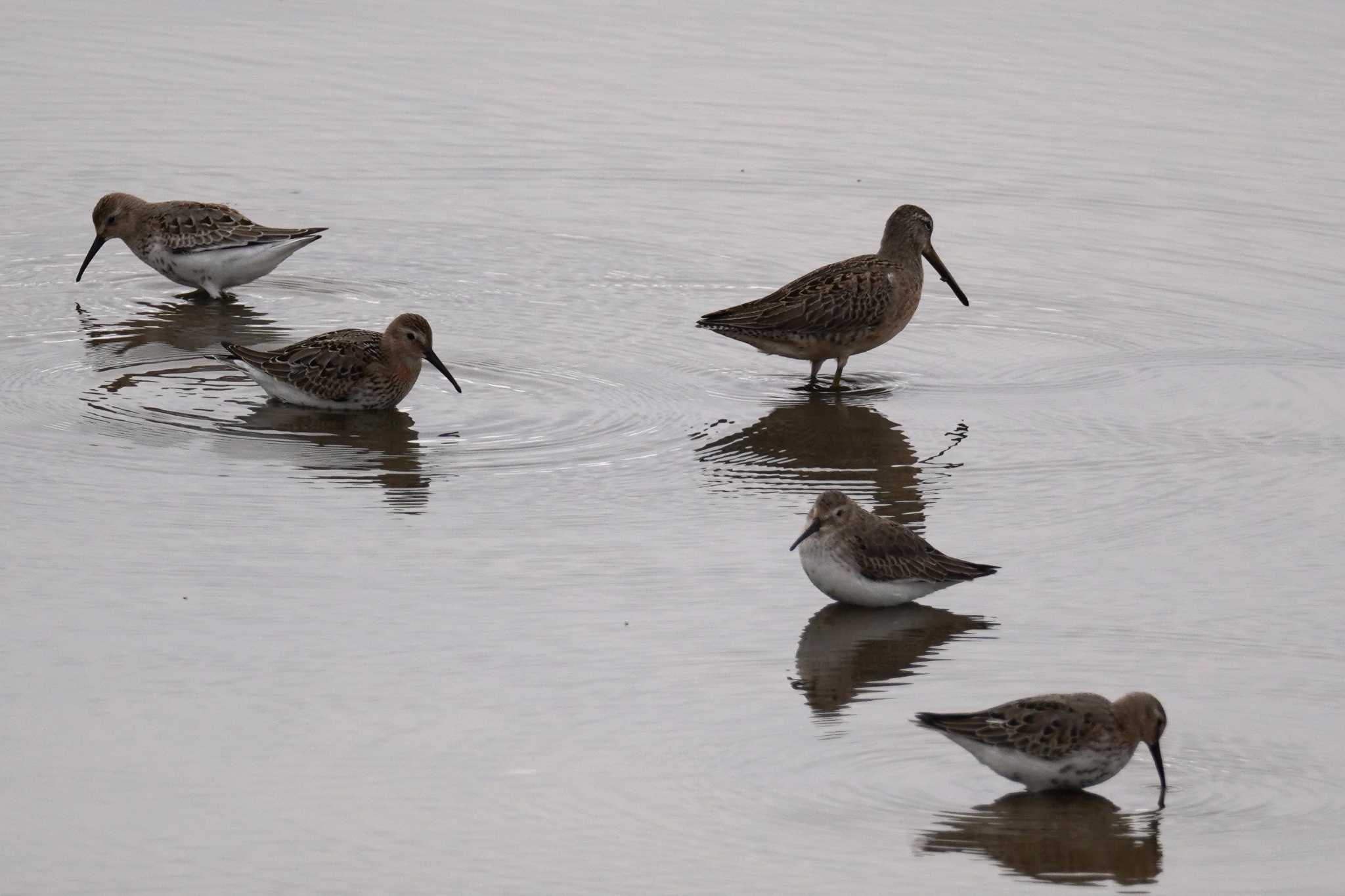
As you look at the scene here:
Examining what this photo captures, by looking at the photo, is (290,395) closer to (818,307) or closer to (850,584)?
(818,307)

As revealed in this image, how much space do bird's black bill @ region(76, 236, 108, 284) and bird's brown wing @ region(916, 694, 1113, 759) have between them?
9803 mm

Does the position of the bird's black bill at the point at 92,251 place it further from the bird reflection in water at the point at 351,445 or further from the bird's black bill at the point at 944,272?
the bird's black bill at the point at 944,272

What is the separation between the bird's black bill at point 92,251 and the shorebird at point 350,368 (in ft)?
10.1

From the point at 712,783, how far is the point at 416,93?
14.3 metres

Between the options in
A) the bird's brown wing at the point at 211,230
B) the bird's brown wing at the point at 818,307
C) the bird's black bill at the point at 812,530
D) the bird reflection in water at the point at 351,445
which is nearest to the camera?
the bird's black bill at the point at 812,530

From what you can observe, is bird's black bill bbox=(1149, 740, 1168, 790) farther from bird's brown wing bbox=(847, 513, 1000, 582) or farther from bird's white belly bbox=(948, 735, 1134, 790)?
bird's brown wing bbox=(847, 513, 1000, 582)

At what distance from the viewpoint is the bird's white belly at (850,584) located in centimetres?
1016

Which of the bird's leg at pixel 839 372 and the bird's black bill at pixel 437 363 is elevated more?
the bird's black bill at pixel 437 363

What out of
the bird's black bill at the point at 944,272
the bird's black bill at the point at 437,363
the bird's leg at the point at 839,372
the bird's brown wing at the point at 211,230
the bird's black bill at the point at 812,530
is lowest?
the bird's leg at the point at 839,372

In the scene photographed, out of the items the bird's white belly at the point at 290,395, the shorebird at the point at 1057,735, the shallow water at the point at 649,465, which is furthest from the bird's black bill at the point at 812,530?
the bird's white belly at the point at 290,395

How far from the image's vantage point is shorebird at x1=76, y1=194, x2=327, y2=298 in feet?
52.3

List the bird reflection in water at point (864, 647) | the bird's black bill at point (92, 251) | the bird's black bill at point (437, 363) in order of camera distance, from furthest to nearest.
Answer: the bird's black bill at point (92, 251) < the bird's black bill at point (437, 363) < the bird reflection in water at point (864, 647)

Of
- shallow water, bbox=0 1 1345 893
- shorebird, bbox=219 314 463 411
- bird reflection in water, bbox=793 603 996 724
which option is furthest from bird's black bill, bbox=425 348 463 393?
bird reflection in water, bbox=793 603 996 724

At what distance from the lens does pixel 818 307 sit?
1443cm
